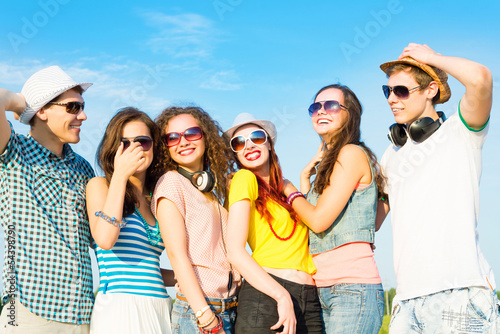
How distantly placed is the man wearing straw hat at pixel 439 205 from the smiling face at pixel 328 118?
59 cm

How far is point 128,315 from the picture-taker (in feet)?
14.5

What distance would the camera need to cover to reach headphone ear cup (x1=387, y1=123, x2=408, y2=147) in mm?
4938

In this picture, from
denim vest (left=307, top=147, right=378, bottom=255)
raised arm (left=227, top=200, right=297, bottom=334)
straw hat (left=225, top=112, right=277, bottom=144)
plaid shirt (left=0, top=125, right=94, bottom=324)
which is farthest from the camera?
straw hat (left=225, top=112, right=277, bottom=144)

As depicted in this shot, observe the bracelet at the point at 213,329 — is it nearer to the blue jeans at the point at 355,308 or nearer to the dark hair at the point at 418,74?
the blue jeans at the point at 355,308

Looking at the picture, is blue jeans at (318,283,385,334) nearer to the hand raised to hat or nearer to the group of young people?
the group of young people

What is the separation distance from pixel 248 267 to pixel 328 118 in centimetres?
184

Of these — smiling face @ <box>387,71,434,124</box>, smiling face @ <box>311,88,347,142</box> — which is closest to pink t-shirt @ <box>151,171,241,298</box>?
smiling face @ <box>311,88,347,142</box>

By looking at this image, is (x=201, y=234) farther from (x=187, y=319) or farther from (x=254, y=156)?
(x=254, y=156)

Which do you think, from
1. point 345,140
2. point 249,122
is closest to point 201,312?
point 249,122

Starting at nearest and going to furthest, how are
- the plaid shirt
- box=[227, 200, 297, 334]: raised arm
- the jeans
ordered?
the jeans < box=[227, 200, 297, 334]: raised arm < the plaid shirt

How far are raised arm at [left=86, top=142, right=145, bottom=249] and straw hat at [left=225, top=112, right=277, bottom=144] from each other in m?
1.09

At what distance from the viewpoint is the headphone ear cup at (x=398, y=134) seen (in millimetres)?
4938

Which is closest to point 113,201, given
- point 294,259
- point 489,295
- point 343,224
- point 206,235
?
point 206,235

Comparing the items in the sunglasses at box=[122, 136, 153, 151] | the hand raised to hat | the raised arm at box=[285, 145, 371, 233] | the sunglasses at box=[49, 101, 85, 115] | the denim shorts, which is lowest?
the denim shorts
